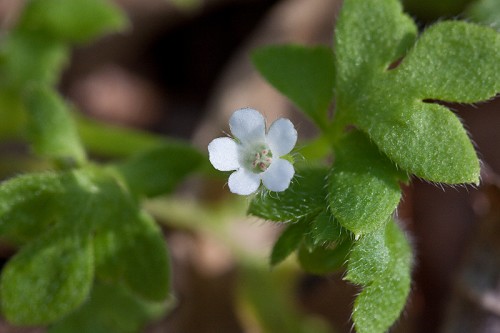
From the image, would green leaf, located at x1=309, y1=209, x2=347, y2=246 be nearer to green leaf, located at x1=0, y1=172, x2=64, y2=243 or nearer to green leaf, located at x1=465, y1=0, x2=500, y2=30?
green leaf, located at x1=0, y1=172, x2=64, y2=243

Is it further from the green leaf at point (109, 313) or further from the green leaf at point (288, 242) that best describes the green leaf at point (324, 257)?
the green leaf at point (109, 313)

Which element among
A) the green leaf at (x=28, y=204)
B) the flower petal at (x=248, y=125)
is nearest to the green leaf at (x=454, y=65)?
the flower petal at (x=248, y=125)

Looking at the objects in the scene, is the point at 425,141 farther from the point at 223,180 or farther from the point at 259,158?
the point at 223,180

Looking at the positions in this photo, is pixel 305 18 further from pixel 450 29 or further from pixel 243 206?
pixel 450 29

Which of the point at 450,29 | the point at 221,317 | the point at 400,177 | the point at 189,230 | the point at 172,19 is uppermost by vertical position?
the point at 450,29

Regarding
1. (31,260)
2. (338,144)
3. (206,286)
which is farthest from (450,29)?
(206,286)

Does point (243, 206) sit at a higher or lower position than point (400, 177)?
lower
